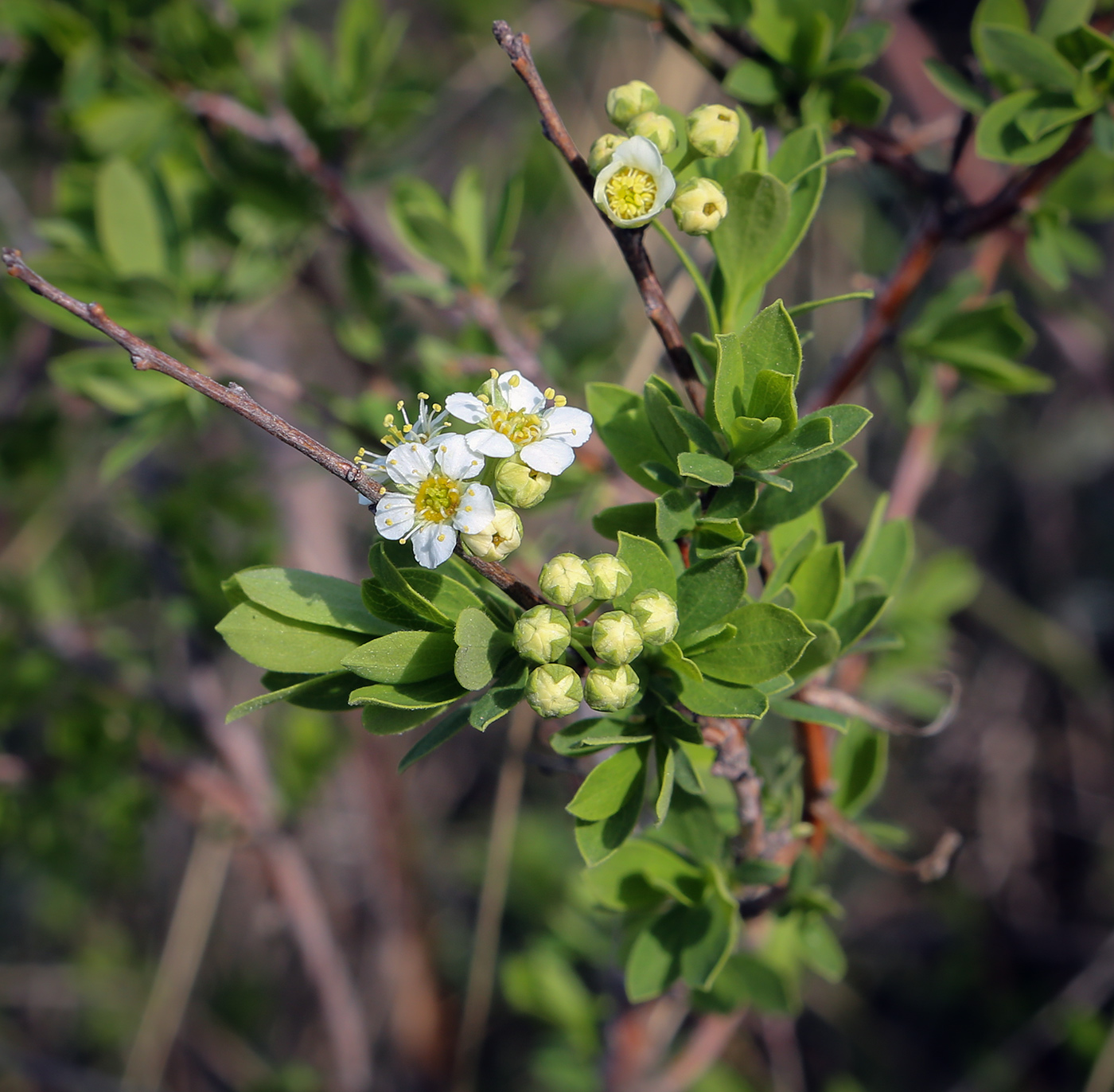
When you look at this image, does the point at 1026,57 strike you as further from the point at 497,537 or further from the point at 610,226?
the point at 497,537

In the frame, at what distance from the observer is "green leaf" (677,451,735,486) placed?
3.07ft

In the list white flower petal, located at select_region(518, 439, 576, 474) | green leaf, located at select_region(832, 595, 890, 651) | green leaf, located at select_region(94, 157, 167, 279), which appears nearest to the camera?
white flower petal, located at select_region(518, 439, 576, 474)

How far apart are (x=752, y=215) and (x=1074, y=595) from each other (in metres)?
3.20

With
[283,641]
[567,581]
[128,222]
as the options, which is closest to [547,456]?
[567,581]

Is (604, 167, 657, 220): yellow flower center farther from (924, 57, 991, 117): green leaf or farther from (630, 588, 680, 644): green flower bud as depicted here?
(924, 57, 991, 117): green leaf

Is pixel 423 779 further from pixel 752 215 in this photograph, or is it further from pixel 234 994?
pixel 752 215

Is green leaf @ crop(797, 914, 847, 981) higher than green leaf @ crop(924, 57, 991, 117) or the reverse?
the reverse

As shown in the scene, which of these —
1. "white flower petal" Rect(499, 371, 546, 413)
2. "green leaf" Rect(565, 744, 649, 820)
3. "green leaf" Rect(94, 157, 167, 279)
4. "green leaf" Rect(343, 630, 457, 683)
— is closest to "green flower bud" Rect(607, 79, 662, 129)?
"white flower petal" Rect(499, 371, 546, 413)

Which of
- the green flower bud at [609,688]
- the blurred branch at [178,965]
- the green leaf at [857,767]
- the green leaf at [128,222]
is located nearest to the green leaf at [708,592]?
the green flower bud at [609,688]

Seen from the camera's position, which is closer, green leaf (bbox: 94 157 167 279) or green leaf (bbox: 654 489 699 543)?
green leaf (bbox: 654 489 699 543)

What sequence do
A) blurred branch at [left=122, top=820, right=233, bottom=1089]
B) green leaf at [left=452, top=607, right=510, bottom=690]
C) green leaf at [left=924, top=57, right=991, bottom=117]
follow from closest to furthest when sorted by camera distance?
1. green leaf at [left=452, top=607, right=510, bottom=690]
2. green leaf at [left=924, top=57, right=991, bottom=117]
3. blurred branch at [left=122, top=820, right=233, bottom=1089]

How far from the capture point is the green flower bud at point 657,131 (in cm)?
104

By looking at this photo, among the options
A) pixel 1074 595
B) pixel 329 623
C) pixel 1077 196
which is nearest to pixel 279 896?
pixel 329 623

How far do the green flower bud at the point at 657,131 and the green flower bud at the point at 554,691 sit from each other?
0.60 m
